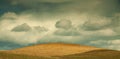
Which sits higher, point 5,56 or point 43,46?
point 43,46

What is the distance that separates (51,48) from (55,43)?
729cm

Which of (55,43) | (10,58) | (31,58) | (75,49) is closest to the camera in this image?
(10,58)

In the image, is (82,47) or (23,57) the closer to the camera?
(23,57)

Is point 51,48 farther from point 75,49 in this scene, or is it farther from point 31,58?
point 31,58

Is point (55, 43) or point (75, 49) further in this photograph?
point (55, 43)

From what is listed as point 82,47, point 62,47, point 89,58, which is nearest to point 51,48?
point 62,47

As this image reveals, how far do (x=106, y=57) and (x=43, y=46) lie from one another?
35.5m

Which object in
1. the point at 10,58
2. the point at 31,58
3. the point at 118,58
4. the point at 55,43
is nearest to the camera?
the point at 10,58

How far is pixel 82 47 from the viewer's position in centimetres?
8875

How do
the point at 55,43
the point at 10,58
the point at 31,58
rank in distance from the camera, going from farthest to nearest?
the point at 55,43 < the point at 31,58 < the point at 10,58

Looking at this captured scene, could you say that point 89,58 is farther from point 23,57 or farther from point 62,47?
point 62,47

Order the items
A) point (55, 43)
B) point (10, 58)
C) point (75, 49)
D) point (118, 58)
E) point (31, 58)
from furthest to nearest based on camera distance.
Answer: point (55, 43), point (75, 49), point (118, 58), point (31, 58), point (10, 58)

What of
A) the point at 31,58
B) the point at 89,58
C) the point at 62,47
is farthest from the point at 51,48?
the point at 31,58

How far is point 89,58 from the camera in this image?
2189 inches
